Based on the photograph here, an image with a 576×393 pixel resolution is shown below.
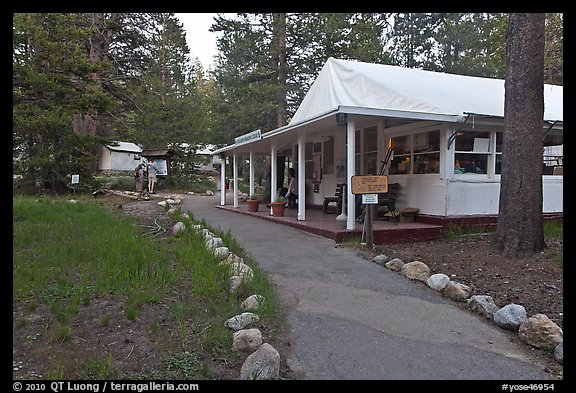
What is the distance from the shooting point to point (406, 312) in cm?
387

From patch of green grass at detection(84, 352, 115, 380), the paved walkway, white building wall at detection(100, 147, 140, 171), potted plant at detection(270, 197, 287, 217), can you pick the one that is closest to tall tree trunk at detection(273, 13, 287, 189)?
potted plant at detection(270, 197, 287, 217)

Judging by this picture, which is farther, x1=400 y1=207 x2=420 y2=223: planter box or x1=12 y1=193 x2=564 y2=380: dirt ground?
x1=400 y1=207 x2=420 y2=223: planter box

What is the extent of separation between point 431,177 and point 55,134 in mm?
13361

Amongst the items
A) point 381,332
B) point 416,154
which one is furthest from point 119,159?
point 381,332

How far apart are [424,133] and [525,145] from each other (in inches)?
132

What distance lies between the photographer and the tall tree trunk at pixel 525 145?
217 inches

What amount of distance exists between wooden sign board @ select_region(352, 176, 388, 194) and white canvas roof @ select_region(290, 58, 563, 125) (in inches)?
60.6

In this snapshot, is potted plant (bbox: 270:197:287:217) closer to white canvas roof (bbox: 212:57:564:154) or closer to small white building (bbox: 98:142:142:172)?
white canvas roof (bbox: 212:57:564:154)

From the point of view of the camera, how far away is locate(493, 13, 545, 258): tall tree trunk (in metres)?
5.52

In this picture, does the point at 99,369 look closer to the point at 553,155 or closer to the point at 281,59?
the point at 553,155

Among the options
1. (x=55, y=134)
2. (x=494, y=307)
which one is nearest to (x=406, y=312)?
(x=494, y=307)

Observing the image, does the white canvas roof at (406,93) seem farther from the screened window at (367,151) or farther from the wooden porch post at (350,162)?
the screened window at (367,151)
